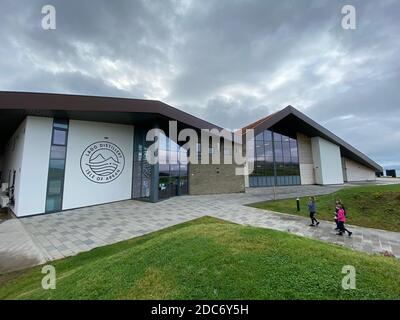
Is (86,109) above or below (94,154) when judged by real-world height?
above

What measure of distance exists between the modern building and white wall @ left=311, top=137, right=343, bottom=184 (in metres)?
5.04

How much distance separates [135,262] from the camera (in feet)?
12.7

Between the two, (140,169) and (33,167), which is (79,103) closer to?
(33,167)

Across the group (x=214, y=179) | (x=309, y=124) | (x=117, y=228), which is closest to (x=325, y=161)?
(x=309, y=124)

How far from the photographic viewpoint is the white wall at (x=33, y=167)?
36.1 feet

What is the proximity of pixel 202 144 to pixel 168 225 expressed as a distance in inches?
469

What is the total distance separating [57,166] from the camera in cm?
1216

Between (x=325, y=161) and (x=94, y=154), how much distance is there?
29.4 m

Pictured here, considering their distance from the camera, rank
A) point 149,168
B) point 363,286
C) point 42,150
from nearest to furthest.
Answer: point 363,286, point 42,150, point 149,168

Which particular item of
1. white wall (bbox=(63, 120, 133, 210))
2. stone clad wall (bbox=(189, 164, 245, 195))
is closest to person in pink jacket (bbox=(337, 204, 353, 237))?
stone clad wall (bbox=(189, 164, 245, 195))

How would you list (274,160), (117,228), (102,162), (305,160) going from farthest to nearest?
(305,160), (274,160), (102,162), (117,228)

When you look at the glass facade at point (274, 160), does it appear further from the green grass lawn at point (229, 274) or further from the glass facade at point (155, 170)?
the green grass lawn at point (229, 274)
